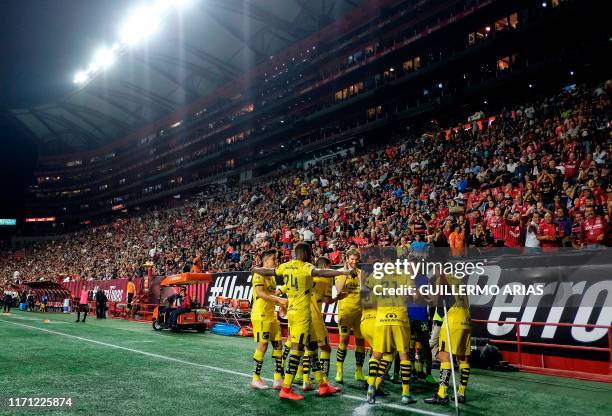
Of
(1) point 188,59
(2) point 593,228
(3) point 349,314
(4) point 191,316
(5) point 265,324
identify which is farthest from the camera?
(1) point 188,59

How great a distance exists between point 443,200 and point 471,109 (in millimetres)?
15843

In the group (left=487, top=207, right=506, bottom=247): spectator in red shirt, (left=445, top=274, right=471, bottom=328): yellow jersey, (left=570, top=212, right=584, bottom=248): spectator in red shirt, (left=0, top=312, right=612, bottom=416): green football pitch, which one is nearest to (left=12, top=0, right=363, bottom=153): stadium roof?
(left=487, top=207, right=506, bottom=247): spectator in red shirt

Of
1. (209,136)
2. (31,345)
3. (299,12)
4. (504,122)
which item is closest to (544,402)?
(31,345)

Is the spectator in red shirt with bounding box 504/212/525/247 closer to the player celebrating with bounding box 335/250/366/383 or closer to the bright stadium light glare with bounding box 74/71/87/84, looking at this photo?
the player celebrating with bounding box 335/250/366/383

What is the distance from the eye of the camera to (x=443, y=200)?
51.3 ft

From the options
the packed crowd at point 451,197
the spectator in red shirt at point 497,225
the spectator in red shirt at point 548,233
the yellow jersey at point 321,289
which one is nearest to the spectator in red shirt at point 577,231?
the packed crowd at point 451,197

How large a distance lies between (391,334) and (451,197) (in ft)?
33.3

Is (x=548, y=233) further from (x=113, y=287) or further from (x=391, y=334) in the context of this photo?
(x=113, y=287)

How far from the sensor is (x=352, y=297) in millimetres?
8266

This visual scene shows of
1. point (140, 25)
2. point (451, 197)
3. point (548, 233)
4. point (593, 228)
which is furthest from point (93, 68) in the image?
point (593, 228)

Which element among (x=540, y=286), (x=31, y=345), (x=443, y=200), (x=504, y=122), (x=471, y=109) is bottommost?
(x=31, y=345)

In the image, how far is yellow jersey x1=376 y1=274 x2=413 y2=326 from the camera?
648cm

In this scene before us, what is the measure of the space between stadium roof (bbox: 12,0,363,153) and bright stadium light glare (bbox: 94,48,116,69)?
877 millimetres

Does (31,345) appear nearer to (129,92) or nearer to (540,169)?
(540,169)
